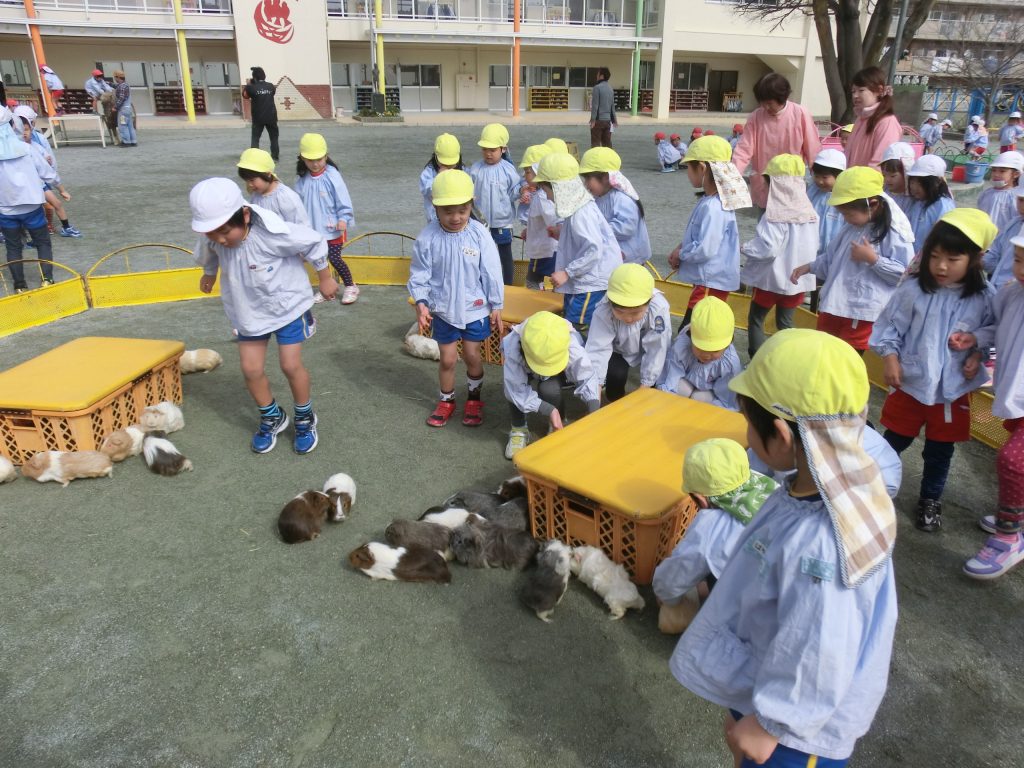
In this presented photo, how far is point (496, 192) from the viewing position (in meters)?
7.40

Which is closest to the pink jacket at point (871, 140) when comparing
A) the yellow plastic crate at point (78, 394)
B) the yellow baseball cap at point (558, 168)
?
the yellow baseball cap at point (558, 168)

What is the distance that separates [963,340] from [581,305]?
8.73 ft

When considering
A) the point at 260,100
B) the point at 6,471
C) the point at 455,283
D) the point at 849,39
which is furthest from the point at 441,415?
the point at 260,100

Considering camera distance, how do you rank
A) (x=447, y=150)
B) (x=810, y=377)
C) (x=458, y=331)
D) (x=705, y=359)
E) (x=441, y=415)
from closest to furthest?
(x=810, y=377) < (x=705, y=359) < (x=458, y=331) < (x=441, y=415) < (x=447, y=150)

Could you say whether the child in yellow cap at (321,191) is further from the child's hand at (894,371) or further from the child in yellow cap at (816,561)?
the child in yellow cap at (816,561)

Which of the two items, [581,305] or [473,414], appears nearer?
[473,414]

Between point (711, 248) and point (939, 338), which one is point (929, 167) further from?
point (939, 338)

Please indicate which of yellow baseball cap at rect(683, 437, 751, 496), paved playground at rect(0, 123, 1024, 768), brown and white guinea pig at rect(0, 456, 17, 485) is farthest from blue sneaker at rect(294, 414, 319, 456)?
yellow baseball cap at rect(683, 437, 751, 496)

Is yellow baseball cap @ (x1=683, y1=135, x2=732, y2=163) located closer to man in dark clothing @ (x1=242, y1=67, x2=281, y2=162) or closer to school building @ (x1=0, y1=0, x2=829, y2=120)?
man in dark clothing @ (x1=242, y1=67, x2=281, y2=162)

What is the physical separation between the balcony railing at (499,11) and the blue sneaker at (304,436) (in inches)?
1164

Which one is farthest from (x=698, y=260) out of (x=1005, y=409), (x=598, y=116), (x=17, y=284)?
(x=598, y=116)

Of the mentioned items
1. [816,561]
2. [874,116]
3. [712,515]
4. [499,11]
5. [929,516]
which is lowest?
[929,516]

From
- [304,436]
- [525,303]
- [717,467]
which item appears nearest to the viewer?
[717,467]

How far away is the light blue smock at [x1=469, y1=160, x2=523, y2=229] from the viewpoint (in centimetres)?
741
